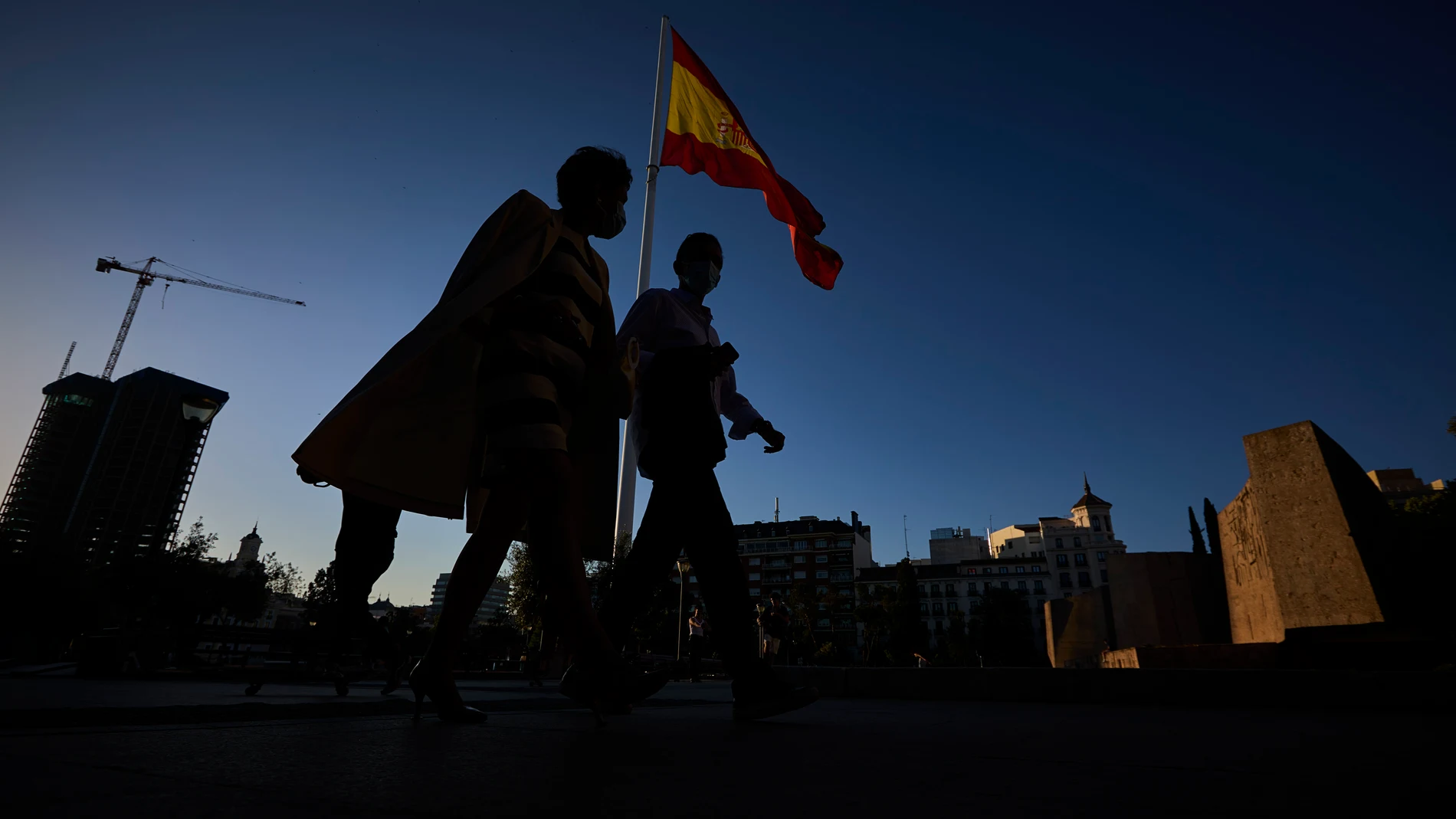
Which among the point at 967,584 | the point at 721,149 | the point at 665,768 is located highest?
the point at 967,584

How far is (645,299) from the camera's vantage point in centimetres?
316

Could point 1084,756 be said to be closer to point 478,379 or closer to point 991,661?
point 478,379

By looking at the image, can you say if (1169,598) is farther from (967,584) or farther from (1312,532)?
(967,584)

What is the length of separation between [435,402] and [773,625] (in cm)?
1394

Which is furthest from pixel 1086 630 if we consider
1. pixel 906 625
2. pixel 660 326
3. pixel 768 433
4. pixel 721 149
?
pixel 906 625

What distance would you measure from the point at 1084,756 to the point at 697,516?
1.66m

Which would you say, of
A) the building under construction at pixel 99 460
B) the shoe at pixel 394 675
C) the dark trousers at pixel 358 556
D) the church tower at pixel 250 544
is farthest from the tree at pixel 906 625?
the church tower at pixel 250 544

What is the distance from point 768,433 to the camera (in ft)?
11.7

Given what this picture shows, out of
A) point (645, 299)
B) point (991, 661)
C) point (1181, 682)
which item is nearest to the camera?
point (645, 299)

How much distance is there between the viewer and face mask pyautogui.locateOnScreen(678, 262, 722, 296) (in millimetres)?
3338

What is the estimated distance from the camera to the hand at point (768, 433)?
3.56m

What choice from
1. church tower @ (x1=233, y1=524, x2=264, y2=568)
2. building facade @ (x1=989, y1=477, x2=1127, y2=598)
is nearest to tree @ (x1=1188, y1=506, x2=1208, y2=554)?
building facade @ (x1=989, y1=477, x2=1127, y2=598)

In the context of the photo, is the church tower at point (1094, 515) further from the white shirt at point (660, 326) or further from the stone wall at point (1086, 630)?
the white shirt at point (660, 326)

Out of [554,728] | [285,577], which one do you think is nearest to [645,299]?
[554,728]
